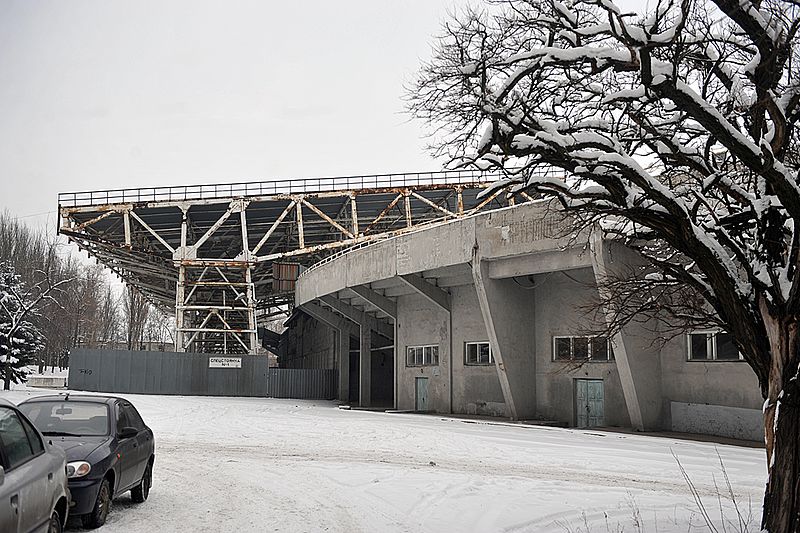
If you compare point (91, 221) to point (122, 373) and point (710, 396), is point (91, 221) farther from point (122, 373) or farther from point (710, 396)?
point (710, 396)

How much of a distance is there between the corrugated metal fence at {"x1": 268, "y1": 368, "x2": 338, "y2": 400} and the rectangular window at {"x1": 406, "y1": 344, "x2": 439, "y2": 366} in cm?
1551

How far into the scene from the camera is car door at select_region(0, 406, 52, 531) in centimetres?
646

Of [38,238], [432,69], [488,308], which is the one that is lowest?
[488,308]

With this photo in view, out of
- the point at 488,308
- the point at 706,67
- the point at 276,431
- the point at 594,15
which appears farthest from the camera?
the point at 488,308

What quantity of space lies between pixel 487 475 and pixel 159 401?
92.5 ft

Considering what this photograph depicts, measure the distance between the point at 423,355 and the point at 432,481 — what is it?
24.3 m

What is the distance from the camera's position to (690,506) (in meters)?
12.1

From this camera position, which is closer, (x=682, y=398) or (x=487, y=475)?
(x=487, y=475)

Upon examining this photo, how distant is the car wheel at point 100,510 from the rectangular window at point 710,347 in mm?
19607

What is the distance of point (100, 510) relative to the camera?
9.98 m

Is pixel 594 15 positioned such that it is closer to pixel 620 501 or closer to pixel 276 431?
pixel 620 501

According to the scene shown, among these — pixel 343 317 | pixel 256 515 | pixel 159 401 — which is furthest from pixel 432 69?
pixel 343 317

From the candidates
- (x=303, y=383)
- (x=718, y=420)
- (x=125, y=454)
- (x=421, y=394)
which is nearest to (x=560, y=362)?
(x=718, y=420)

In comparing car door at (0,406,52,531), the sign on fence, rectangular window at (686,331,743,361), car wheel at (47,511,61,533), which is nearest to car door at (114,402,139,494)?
car wheel at (47,511,61,533)
